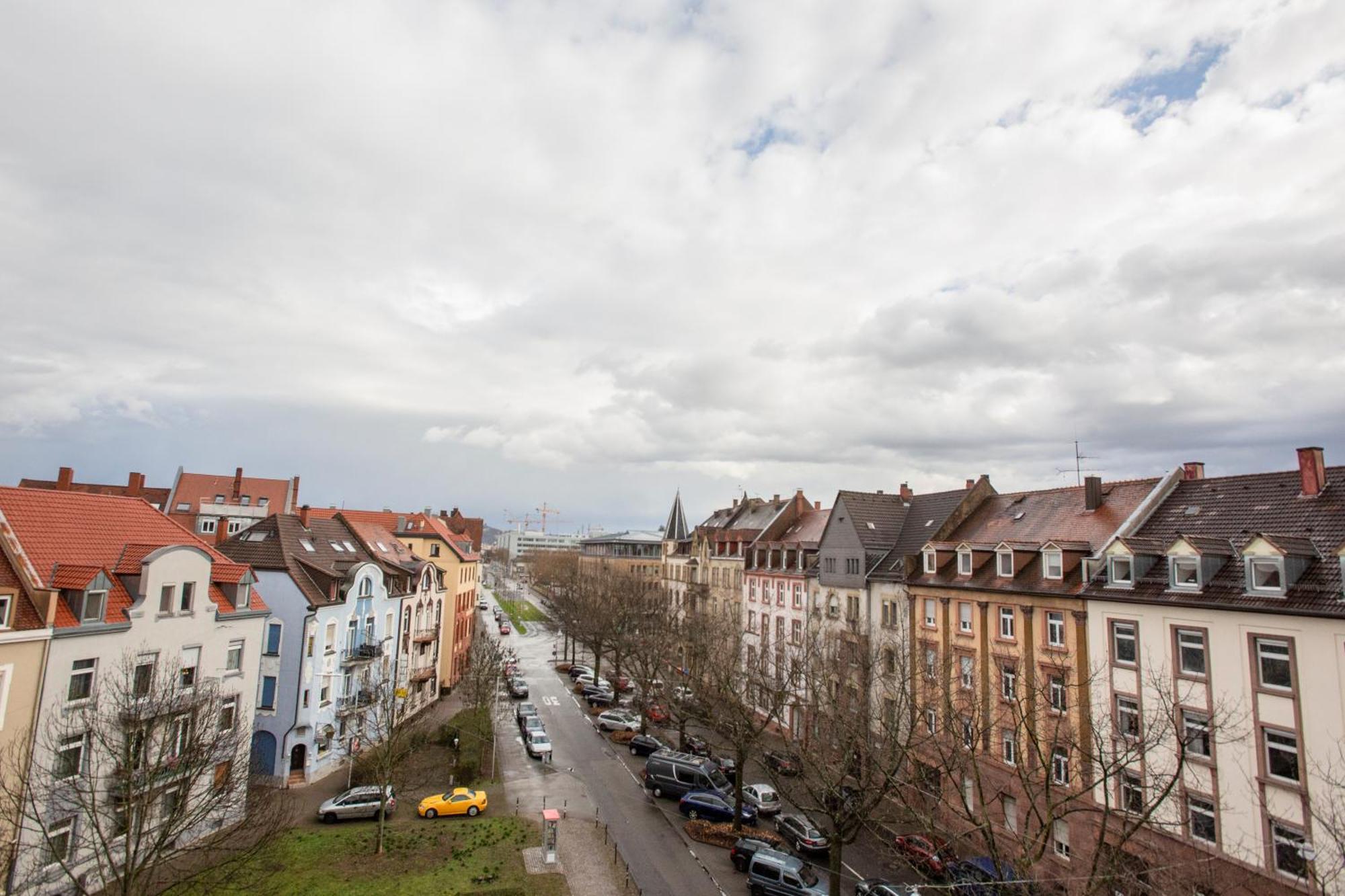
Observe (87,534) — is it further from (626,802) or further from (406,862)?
(626,802)

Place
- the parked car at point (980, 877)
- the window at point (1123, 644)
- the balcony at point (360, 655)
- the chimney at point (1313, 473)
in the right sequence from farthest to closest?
1. the balcony at point (360, 655)
2. the window at point (1123, 644)
3. the chimney at point (1313, 473)
4. the parked car at point (980, 877)

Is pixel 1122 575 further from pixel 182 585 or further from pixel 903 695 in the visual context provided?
pixel 182 585

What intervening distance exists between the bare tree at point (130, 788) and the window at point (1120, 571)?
3065 centimetres

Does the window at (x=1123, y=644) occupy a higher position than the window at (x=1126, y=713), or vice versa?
the window at (x=1123, y=644)

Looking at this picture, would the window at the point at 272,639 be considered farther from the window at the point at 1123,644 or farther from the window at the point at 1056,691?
the window at the point at 1123,644

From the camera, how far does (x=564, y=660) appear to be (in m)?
87.1

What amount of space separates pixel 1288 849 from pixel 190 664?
39.7m

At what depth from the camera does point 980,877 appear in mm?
26719

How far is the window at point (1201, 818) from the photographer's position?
24.7 m

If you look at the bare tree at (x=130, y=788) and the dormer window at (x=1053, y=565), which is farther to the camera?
the dormer window at (x=1053, y=565)

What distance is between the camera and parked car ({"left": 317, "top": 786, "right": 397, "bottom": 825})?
3400 cm

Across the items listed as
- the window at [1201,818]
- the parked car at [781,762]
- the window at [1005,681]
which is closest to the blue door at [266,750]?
the parked car at [781,762]

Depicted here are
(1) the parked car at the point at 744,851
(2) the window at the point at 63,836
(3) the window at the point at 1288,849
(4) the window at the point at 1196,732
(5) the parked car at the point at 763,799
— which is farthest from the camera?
(5) the parked car at the point at 763,799

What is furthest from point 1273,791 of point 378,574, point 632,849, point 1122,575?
point 378,574
